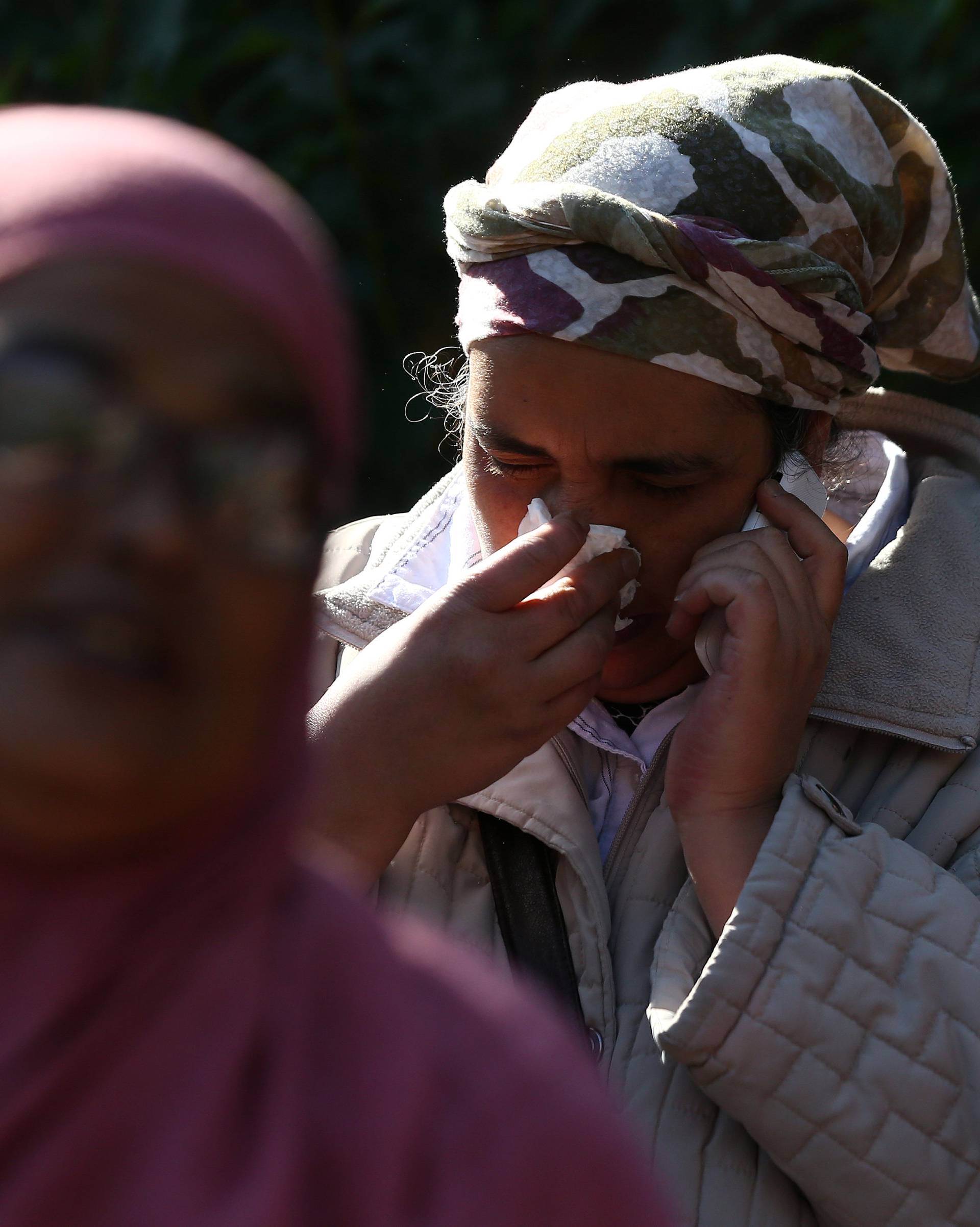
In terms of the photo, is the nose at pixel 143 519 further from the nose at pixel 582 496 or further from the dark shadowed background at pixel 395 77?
the dark shadowed background at pixel 395 77

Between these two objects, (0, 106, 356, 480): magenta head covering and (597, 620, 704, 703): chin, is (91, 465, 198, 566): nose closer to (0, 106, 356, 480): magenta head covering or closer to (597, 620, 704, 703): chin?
(0, 106, 356, 480): magenta head covering

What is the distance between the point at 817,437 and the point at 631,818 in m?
0.72

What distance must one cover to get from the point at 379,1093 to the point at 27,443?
0.47 meters

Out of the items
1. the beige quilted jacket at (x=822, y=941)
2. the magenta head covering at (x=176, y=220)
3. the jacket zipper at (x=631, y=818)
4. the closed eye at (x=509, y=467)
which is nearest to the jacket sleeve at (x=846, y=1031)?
the beige quilted jacket at (x=822, y=941)

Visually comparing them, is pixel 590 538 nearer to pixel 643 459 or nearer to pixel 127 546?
pixel 643 459

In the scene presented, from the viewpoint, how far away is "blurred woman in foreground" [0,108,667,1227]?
84cm

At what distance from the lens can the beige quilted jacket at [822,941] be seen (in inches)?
69.1

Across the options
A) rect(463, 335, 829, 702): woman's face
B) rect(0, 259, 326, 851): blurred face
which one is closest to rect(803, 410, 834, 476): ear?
rect(463, 335, 829, 702): woman's face

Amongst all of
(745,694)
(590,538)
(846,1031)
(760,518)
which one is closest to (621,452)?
(590,538)

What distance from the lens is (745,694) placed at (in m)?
2.00

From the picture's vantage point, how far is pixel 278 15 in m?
4.54

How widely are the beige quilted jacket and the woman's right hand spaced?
138mm

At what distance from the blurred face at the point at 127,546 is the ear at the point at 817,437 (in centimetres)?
153

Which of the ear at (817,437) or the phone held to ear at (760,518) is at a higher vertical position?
the ear at (817,437)
